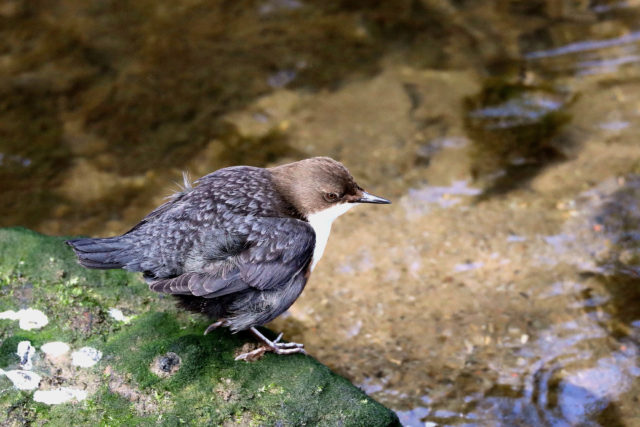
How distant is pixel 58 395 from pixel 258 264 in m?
1.07

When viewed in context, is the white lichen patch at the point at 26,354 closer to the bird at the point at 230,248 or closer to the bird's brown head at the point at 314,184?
the bird at the point at 230,248

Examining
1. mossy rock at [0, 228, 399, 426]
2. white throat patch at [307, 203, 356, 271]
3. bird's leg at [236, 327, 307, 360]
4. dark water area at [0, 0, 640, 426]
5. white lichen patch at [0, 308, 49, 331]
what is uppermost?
white throat patch at [307, 203, 356, 271]

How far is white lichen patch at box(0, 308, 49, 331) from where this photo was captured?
3477 mm

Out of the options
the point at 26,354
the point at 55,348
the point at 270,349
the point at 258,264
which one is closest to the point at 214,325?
the point at 270,349

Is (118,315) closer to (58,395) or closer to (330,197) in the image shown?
(58,395)

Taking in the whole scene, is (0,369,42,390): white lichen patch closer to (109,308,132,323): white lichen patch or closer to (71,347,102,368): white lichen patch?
(71,347,102,368): white lichen patch

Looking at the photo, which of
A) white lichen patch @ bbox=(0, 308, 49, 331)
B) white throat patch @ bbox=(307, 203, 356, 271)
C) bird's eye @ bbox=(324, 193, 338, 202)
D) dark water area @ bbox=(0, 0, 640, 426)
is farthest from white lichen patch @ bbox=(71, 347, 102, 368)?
dark water area @ bbox=(0, 0, 640, 426)

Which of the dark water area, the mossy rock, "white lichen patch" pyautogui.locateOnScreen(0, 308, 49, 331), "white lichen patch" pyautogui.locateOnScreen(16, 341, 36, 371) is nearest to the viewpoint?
the mossy rock

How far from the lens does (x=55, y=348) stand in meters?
3.37

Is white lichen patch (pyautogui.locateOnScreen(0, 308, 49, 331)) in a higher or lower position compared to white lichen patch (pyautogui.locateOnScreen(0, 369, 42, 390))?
Result: higher

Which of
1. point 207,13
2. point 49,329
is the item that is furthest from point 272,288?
point 207,13

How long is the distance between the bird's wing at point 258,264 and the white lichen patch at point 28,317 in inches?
26.0

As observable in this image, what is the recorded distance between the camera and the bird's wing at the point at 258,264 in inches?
130

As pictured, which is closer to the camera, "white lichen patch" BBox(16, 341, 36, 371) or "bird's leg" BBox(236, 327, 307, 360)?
"white lichen patch" BBox(16, 341, 36, 371)
